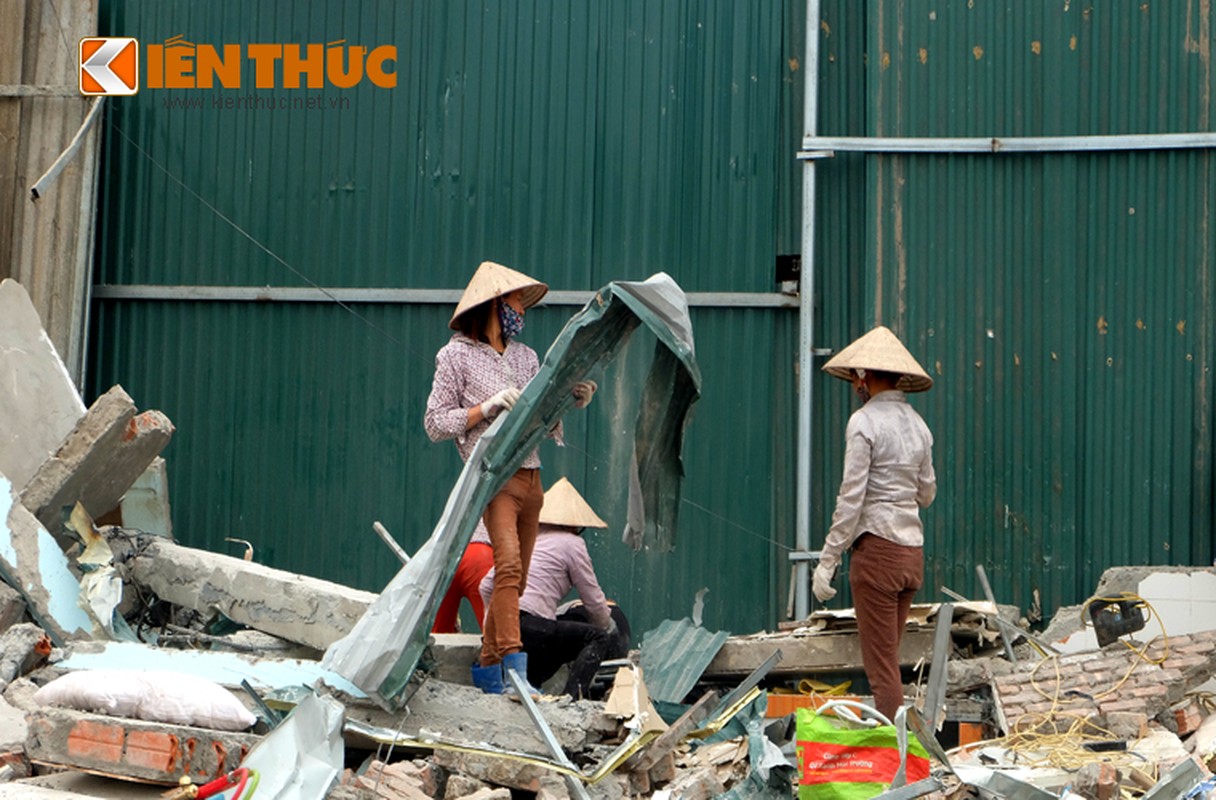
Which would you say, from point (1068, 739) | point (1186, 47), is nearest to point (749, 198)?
point (1186, 47)

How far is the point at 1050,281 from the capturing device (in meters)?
9.40

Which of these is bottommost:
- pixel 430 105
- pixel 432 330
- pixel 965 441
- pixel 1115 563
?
pixel 1115 563

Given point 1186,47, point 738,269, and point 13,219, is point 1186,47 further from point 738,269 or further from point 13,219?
point 13,219

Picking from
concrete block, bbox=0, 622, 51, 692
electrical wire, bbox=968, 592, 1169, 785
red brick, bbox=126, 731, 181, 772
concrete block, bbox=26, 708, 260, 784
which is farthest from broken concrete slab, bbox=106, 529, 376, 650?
electrical wire, bbox=968, 592, 1169, 785

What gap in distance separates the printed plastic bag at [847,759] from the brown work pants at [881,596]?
4.08 feet

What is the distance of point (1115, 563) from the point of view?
9297 millimetres

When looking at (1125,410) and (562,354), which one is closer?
(562,354)

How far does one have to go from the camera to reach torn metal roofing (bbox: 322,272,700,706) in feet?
20.4

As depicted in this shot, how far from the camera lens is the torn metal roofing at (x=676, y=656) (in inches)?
313

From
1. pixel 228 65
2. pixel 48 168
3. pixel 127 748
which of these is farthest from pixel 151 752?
pixel 228 65

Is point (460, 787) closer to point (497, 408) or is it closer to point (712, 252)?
point (497, 408)

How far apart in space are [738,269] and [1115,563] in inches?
115

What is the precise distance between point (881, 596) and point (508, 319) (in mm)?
2189

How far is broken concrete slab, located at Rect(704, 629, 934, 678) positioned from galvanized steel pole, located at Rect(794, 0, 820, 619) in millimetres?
1221
